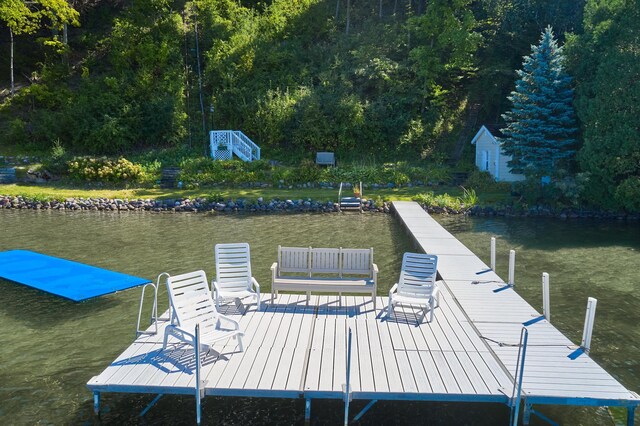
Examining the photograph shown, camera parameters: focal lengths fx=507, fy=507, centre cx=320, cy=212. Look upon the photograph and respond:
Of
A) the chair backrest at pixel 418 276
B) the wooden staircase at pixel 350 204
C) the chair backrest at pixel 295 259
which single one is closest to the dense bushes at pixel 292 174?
the wooden staircase at pixel 350 204

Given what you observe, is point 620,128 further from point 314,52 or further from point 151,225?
point 314,52

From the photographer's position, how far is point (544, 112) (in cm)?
2356

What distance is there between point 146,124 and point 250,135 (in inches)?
271

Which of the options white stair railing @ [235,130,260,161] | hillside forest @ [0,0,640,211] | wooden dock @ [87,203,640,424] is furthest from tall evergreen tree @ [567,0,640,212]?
white stair railing @ [235,130,260,161]

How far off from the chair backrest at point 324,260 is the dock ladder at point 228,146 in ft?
70.5

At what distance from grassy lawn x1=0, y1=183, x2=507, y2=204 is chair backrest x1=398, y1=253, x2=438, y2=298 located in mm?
14910

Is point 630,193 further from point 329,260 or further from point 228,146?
Answer: point 228,146

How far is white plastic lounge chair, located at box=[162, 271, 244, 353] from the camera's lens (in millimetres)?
7195

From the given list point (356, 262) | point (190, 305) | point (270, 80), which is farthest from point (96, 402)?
point (270, 80)

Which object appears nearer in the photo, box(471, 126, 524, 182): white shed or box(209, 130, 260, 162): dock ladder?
box(471, 126, 524, 182): white shed

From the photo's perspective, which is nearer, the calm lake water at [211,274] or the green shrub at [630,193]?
the calm lake water at [211,274]

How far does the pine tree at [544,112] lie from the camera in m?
23.7

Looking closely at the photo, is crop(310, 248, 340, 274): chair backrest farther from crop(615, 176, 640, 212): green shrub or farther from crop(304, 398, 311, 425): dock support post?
crop(615, 176, 640, 212): green shrub

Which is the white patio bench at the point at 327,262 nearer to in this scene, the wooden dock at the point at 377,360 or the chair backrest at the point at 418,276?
the wooden dock at the point at 377,360
